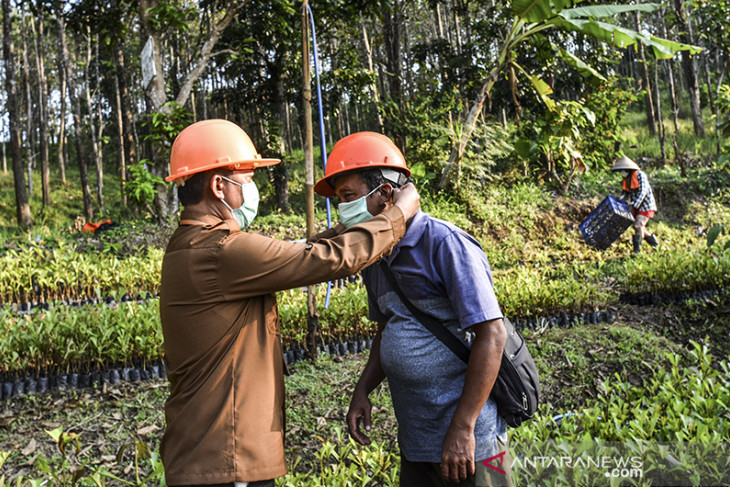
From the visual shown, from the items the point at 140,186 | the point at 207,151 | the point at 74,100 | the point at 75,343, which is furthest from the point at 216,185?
the point at 74,100

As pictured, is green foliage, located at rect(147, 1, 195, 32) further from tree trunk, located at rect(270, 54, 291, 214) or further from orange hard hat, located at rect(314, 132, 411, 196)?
orange hard hat, located at rect(314, 132, 411, 196)

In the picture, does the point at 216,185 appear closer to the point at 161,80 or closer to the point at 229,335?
the point at 229,335

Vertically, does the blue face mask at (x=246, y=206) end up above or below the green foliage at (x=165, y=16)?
below

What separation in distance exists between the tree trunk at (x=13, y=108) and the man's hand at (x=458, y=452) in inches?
488

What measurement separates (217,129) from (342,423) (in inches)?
105

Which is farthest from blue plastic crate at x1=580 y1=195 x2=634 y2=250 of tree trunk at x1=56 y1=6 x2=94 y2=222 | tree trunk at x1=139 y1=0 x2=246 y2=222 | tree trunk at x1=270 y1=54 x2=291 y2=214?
tree trunk at x1=56 y1=6 x2=94 y2=222

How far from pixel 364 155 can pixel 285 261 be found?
1.74ft

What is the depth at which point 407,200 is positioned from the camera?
1.91 metres

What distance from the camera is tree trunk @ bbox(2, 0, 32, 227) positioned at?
10922mm

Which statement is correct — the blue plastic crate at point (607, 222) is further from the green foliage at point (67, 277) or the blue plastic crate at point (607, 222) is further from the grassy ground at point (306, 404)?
the green foliage at point (67, 277)

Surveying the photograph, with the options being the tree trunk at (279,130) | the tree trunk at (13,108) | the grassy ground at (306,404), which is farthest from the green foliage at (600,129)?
the tree trunk at (13,108)

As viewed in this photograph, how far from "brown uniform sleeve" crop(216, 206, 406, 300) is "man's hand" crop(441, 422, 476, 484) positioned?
1.94ft

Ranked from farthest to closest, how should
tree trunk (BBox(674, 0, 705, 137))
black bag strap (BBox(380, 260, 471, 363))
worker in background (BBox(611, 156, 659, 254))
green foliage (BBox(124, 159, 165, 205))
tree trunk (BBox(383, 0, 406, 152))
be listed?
1. tree trunk (BBox(674, 0, 705, 137))
2. tree trunk (BBox(383, 0, 406, 152))
3. worker in background (BBox(611, 156, 659, 254))
4. green foliage (BBox(124, 159, 165, 205))
5. black bag strap (BBox(380, 260, 471, 363))

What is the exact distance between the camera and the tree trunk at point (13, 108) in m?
10.9
